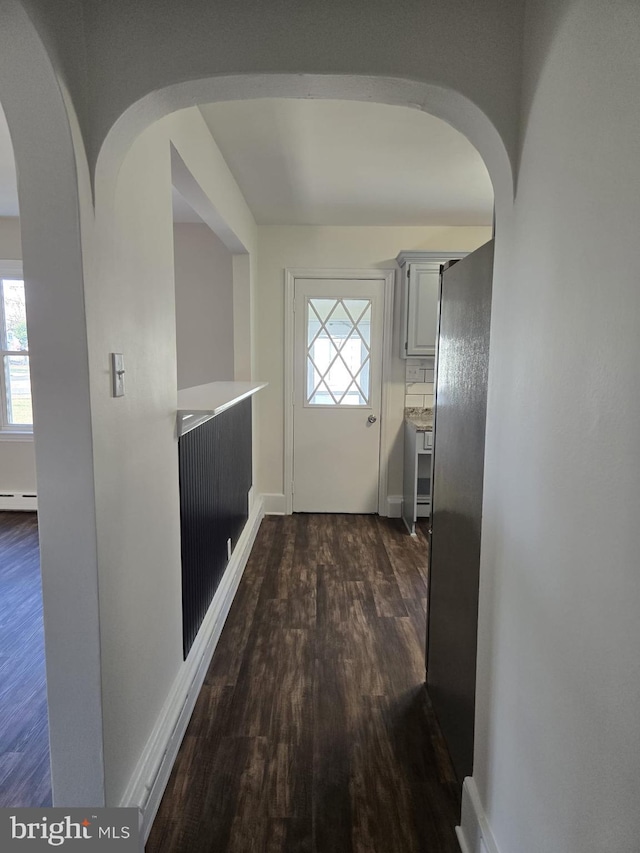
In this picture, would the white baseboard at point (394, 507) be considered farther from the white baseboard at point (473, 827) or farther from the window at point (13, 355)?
the window at point (13, 355)

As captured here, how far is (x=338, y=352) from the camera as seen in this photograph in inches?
171

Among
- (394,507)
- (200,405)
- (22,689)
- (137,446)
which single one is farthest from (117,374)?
(394,507)

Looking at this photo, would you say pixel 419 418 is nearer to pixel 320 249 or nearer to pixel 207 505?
pixel 320 249

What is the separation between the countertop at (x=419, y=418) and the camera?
392cm

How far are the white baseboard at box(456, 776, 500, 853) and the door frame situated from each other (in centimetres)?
302

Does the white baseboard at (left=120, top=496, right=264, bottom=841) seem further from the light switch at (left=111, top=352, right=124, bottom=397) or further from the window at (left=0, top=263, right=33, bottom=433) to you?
the window at (left=0, top=263, right=33, bottom=433)

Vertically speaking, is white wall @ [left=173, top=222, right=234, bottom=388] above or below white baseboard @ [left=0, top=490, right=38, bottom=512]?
above

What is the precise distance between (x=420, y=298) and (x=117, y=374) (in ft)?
10.3

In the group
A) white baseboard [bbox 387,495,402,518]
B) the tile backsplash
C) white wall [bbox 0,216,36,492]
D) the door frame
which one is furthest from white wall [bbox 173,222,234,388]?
white baseboard [bbox 387,495,402,518]

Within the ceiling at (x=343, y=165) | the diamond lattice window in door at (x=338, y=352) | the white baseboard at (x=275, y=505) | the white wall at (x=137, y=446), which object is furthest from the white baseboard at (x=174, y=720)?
the ceiling at (x=343, y=165)

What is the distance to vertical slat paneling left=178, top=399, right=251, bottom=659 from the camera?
6.82 ft

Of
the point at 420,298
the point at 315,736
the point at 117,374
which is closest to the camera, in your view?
the point at 117,374

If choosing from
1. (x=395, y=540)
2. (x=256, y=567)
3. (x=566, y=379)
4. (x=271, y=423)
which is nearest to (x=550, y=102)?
(x=566, y=379)

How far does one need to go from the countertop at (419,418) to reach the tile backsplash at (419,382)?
50 mm
